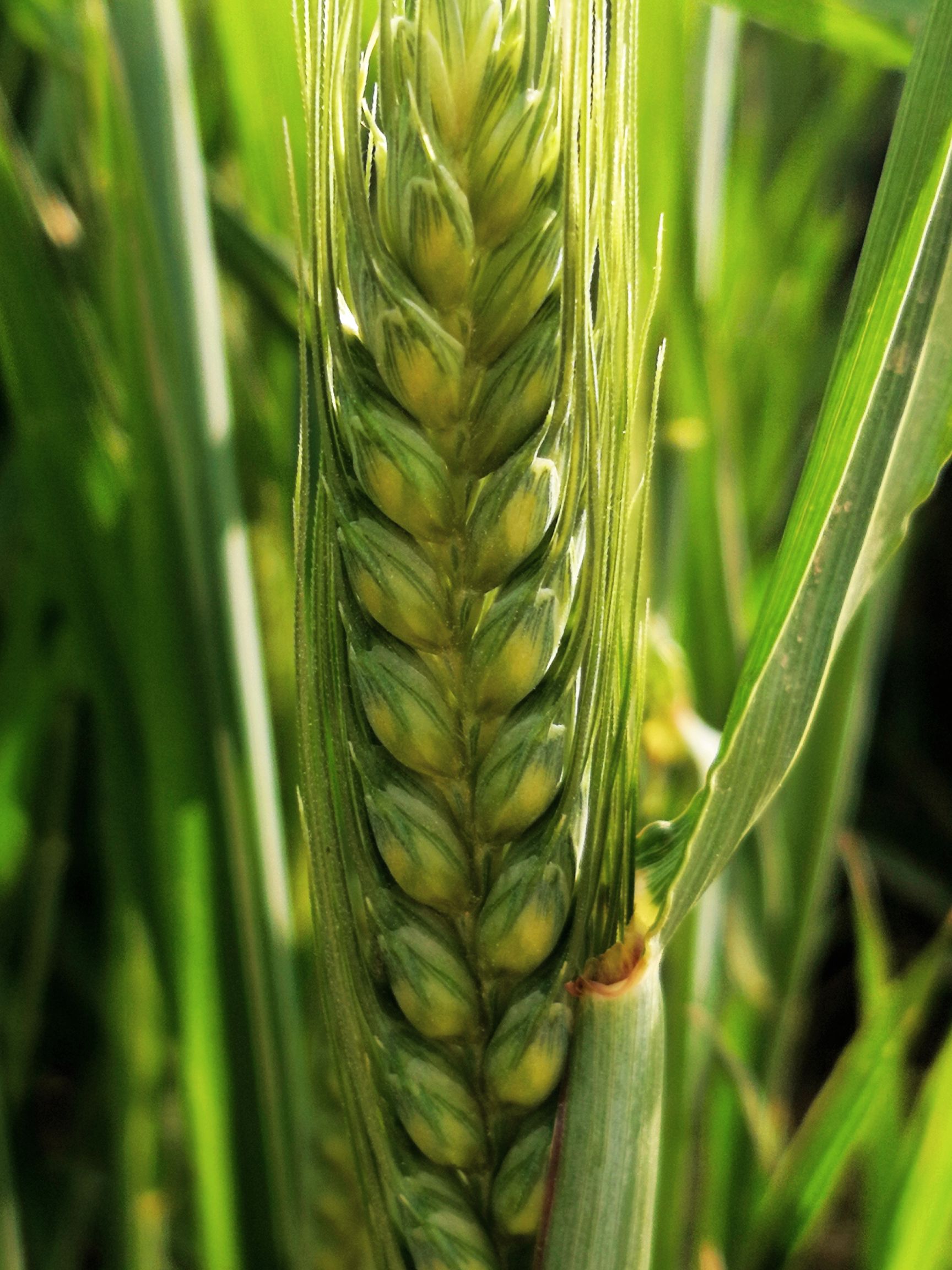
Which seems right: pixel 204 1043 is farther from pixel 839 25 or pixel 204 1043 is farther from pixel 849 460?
pixel 839 25

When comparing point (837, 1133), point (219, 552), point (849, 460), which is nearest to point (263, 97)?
point (219, 552)

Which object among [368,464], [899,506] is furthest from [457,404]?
[899,506]

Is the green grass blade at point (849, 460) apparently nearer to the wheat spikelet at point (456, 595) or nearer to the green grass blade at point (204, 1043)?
the wheat spikelet at point (456, 595)

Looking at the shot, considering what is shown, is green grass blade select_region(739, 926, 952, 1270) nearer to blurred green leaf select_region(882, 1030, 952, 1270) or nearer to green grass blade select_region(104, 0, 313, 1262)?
blurred green leaf select_region(882, 1030, 952, 1270)

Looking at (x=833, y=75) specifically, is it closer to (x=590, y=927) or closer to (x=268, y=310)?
(x=268, y=310)

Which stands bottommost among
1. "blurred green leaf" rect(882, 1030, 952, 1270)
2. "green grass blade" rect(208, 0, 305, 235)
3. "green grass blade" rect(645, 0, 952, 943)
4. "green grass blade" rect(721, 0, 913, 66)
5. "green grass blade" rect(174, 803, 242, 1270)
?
"blurred green leaf" rect(882, 1030, 952, 1270)

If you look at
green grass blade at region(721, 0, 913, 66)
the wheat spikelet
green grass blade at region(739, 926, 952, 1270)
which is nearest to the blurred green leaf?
green grass blade at region(739, 926, 952, 1270)

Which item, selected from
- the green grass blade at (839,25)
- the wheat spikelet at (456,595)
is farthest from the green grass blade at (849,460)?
the green grass blade at (839,25)
